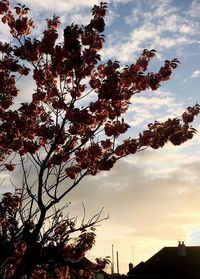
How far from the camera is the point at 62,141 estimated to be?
31.5 feet

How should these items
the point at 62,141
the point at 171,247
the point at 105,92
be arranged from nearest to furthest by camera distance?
the point at 105,92, the point at 62,141, the point at 171,247

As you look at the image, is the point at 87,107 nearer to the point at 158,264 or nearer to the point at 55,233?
the point at 55,233

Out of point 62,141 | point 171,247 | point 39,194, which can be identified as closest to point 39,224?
point 39,194

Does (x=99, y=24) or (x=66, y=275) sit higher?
(x=99, y=24)

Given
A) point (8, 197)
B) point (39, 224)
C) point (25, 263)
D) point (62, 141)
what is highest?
point (62, 141)

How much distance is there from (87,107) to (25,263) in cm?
342

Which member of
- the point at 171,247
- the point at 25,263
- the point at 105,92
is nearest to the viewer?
the point at 25,263

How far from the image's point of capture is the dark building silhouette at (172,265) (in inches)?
1607

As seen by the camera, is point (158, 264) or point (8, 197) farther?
point (158, 264)

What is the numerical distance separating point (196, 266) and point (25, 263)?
37.0 metres

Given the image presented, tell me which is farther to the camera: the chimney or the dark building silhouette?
the chimney

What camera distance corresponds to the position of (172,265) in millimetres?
42469

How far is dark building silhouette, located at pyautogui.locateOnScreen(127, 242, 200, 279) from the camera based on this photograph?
4081 cm

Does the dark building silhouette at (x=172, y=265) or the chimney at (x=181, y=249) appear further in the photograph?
the chimney at (x=181, y=249)
